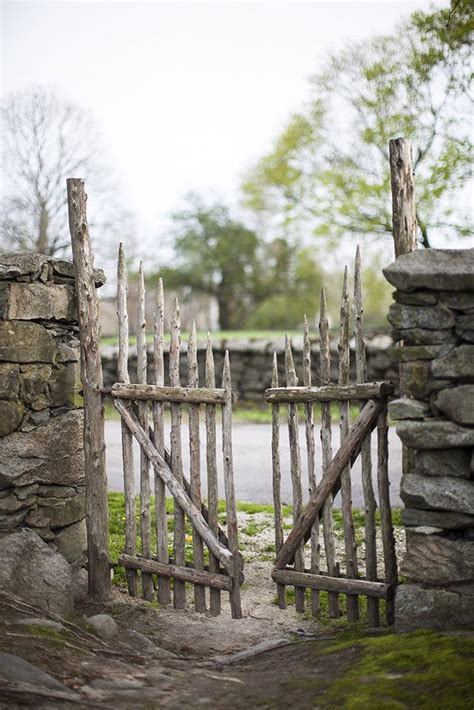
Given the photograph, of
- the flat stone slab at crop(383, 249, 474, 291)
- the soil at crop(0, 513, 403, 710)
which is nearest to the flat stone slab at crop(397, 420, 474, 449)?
the flat stone slab at crop(383, 249, 474, 291)

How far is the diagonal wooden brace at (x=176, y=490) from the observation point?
4980 millimetres

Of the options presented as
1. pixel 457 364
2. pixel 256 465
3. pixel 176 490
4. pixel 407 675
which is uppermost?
pixel 457 364

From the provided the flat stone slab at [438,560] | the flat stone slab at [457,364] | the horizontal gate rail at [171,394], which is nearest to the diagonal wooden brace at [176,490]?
the horizontal gate rail at [171,394]

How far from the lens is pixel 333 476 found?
473 cm

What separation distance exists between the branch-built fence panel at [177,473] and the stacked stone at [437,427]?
1.26 m

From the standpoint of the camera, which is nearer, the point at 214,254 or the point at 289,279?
the point at 214,254

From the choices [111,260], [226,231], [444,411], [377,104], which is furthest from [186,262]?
[444,411]

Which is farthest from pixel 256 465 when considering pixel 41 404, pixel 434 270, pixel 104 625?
pixel 434 270

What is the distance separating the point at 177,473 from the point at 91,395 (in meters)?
0.86

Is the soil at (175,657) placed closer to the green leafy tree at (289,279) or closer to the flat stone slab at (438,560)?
the flat stone slab at (438,560)

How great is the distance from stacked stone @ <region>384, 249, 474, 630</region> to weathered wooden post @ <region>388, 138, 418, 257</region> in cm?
33

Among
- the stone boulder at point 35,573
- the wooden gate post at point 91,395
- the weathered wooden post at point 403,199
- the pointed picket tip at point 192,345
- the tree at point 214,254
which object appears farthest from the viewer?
the tree at point 214,254

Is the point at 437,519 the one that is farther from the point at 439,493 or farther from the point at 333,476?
the point at 333,476

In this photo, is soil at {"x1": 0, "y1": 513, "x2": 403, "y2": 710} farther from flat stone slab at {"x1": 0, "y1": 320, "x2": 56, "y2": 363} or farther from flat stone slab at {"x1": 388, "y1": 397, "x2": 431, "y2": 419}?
flat stone slab at {"x1": 0, "y1": 320, "x2": 56, "y2": 363}
